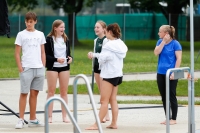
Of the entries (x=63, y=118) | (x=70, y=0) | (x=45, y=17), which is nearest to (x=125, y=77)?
(x=63, y=118)

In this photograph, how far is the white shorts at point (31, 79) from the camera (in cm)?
1143

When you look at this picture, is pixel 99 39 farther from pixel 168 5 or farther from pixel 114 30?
pixel 168 5

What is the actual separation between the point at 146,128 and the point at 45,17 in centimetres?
4245

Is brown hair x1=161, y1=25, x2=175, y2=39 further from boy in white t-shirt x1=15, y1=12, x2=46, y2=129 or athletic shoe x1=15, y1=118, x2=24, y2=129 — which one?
athletic shoe x1=15, y1=118, x2=24, y2=129

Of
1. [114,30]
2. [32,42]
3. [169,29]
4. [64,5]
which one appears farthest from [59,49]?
[64,5]

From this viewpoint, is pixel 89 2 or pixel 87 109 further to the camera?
pixel 89 2

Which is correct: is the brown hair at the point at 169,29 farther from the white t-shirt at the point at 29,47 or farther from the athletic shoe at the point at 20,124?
the athletic shoe at the point at 20,124

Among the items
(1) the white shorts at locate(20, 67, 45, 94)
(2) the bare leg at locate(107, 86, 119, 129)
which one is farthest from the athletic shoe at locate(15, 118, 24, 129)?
(2) the bare leg at locate(107, 86, 119, 129)

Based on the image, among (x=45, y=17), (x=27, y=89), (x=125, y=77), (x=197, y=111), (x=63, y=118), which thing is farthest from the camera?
(x=45, y=17)

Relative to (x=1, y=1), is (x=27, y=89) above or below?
below

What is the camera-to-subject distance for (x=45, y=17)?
5366 centimetres

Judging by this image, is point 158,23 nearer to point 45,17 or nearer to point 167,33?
point 45,17

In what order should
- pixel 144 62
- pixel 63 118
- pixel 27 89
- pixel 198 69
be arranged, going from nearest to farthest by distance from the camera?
pixel 27 89 → pixel 63 118 → pixel 198 69 → pixel 144 62

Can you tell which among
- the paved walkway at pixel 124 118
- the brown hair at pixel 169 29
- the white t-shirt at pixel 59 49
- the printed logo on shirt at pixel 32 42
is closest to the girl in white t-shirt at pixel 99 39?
the paved walkway at pixel 124 118
